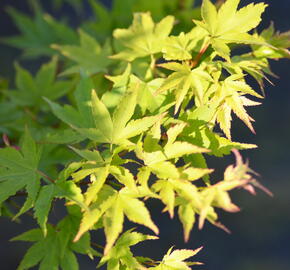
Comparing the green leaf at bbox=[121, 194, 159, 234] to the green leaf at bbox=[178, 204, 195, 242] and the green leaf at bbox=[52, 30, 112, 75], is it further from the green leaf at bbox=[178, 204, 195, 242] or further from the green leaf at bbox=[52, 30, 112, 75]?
the green leaf at bbox=[52, 30, 112, 75]

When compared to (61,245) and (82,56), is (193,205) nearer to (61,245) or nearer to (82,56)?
(61,245)

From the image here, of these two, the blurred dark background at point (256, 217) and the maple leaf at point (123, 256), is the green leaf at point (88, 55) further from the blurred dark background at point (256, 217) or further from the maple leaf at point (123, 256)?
the blurred dark background at point (256, 217)

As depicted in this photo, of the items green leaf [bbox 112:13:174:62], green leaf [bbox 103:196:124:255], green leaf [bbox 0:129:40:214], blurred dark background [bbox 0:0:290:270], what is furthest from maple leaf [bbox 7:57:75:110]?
blurred dark background [bbox 0:0:290:270]

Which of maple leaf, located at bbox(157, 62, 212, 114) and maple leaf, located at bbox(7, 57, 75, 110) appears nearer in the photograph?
maple leaf, located at bbox(157, 62, 212, 114)

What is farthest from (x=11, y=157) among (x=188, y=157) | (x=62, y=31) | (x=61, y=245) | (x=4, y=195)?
(x=62, y=31)

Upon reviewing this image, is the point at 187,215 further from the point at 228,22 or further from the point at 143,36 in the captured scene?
the point at 143,36

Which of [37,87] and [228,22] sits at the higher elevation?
[228,22]

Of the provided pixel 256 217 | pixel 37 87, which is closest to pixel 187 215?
pixel 37 87

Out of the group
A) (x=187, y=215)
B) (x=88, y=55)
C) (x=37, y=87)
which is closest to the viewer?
(x=187, y=215)
